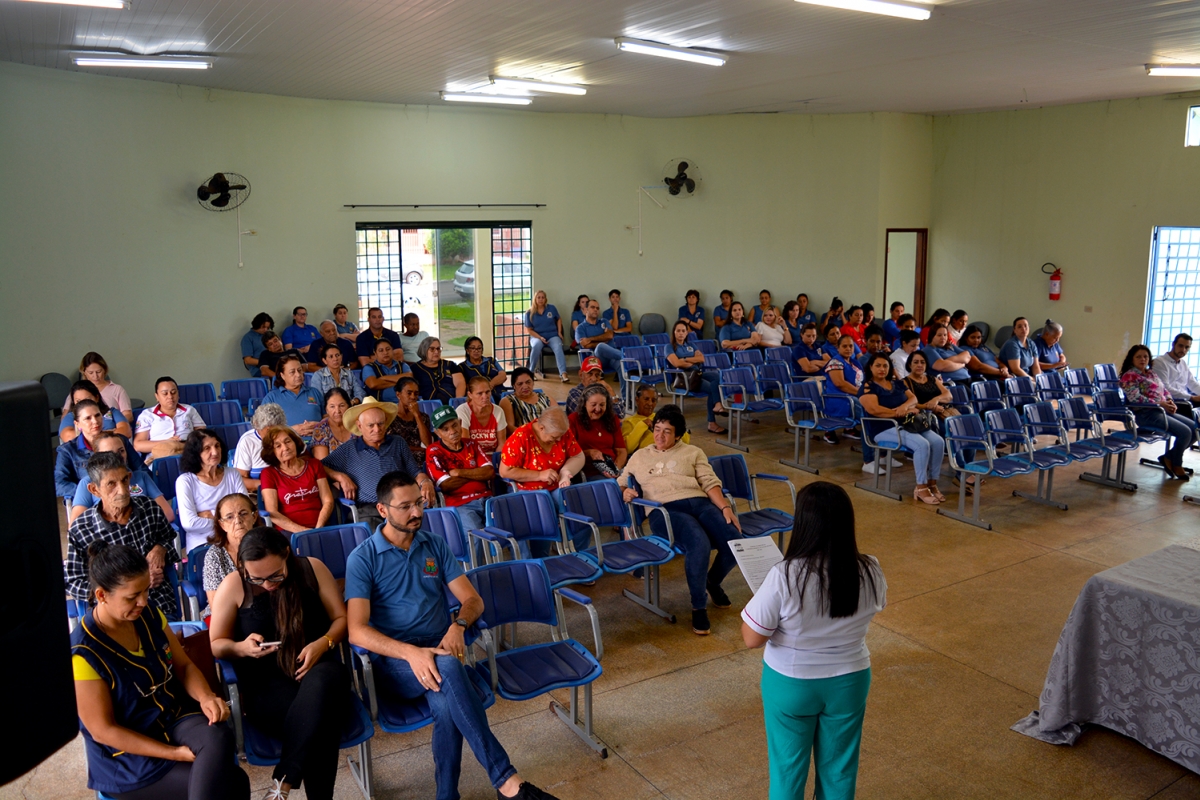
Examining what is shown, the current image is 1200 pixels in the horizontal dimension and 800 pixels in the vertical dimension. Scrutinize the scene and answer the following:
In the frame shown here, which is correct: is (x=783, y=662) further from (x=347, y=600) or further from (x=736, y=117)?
(x=736, y=117)

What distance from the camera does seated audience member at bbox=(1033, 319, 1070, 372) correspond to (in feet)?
35.6

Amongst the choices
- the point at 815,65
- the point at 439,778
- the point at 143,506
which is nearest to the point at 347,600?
the point at 439,778

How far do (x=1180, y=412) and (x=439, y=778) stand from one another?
8161mm

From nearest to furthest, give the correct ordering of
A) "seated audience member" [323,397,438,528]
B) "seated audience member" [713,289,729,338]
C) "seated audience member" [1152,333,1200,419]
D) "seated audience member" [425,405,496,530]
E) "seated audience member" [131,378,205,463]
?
"seated audience member" [323,397,438,528] → "seated audience member" [425,405,496,530] → "seated audience member" [131,378,205,463] → "seated audience member" [1152,333,1200,419] → "seated audience member" [713,289,729,338]

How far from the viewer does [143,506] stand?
4398 mm

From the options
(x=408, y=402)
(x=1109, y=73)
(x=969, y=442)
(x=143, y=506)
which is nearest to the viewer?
(x=143, y=506)

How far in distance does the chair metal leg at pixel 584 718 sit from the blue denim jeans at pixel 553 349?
8.56 m

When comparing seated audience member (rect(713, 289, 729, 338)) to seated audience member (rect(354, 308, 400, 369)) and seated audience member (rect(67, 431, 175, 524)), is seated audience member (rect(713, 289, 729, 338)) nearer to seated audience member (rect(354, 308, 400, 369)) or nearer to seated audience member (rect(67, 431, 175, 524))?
seated audience member (rect(354, 308, 400, 369))

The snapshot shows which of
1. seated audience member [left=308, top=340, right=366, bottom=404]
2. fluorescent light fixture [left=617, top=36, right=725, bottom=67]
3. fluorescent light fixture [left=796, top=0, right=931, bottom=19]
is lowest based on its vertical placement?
seated audience member [left=308, top=340, right=366, bottom=404]

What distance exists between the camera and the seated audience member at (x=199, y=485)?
4867 mm

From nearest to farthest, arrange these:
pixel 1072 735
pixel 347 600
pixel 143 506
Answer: pixel 347 600, pixel 1072 735, pixel 143 506

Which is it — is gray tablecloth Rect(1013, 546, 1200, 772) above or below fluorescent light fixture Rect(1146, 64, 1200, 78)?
below

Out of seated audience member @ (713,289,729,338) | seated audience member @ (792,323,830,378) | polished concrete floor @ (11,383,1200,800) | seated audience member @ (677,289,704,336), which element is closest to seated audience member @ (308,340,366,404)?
polished concrete floor @ (11,383,1200,800)

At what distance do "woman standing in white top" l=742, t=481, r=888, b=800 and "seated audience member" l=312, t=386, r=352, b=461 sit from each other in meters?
3.84
